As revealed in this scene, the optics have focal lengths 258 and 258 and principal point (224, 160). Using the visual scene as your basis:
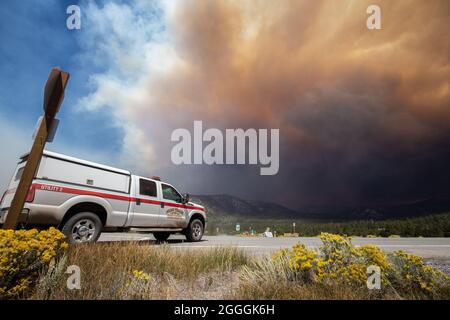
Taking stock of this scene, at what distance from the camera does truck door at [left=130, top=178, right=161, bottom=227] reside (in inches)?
317

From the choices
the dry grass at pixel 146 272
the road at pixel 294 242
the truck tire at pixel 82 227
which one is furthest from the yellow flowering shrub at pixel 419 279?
the truck tire at pixel 82 227

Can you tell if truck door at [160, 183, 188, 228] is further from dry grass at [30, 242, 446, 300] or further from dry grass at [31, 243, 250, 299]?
dry grass at [30, 242, 446, 300]

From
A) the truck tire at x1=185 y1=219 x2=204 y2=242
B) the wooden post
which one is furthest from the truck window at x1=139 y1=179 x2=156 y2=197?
the wooden post

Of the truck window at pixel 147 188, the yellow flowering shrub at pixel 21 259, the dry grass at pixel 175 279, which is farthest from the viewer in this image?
the truck window at pixel 147 188

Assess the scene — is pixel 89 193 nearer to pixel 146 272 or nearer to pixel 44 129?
pixel 44 129

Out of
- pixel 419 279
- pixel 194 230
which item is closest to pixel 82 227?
pixel 194 230

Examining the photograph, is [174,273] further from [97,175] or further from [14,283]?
[97,175]

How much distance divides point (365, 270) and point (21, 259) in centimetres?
432

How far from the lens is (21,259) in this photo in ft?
10.3

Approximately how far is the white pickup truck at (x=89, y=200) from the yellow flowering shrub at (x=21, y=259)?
2832 mm

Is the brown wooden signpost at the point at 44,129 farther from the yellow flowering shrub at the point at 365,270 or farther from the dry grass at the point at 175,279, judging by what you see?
the yellow flowering shrub at the point at 365,270

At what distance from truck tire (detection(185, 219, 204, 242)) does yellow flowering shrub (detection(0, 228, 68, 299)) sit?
270 inches

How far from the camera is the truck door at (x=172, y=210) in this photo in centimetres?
908
